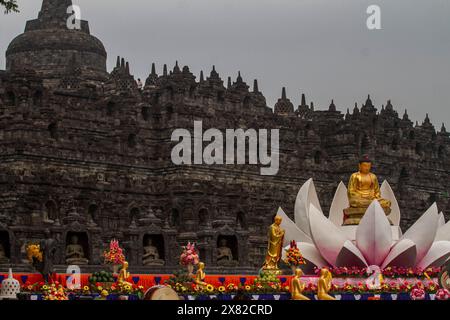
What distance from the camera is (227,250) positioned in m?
65.2

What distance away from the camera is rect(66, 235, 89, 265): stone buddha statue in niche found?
194ft

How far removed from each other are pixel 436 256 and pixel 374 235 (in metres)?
3.19

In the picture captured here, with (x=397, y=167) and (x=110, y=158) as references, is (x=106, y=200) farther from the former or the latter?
(x=397, y=167)

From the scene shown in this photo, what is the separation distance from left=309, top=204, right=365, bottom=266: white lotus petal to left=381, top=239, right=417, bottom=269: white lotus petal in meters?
1.70

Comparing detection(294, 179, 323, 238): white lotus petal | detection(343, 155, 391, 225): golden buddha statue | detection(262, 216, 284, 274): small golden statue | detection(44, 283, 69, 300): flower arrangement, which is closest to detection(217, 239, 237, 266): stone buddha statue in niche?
detection(294, 179, 323, 238): white lotus petal

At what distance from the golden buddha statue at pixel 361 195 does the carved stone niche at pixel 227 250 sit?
15.6 m

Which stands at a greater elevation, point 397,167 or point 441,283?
point 397,167

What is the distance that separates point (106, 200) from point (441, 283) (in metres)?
32.2

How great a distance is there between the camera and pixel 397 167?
8238 centimetres

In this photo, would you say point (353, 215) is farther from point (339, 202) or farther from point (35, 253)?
point (35, 253)

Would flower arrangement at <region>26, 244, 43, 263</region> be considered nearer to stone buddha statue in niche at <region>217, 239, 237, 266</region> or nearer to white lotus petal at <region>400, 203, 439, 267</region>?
white lotus petal at <region>400, 203, 439, 267</region>

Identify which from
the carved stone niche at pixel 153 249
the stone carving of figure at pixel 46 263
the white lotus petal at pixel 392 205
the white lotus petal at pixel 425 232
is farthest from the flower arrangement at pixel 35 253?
the carved stone niche at pixel 153 249
